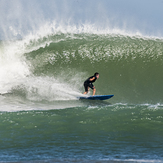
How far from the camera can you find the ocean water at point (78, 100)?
4.24 metres

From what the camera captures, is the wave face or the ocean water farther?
the wave face

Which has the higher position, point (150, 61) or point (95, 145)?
point (150, 61)

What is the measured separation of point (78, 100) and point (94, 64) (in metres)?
3.59

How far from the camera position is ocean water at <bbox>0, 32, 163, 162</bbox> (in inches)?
167

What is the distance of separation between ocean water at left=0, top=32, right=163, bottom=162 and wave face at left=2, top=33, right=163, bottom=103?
4 cm

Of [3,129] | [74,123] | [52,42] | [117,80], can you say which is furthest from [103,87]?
[3,129]

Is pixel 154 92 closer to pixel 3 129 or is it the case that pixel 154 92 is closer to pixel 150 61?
pixel 150 61

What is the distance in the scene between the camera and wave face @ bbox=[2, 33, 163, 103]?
416 inches

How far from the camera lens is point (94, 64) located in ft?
40.0

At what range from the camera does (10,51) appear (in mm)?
12242

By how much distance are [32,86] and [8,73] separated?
163cm

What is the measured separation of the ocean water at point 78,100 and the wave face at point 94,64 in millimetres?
40

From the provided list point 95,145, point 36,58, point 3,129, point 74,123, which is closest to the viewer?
point 95,145

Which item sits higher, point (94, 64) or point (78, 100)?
point (94, 64)
